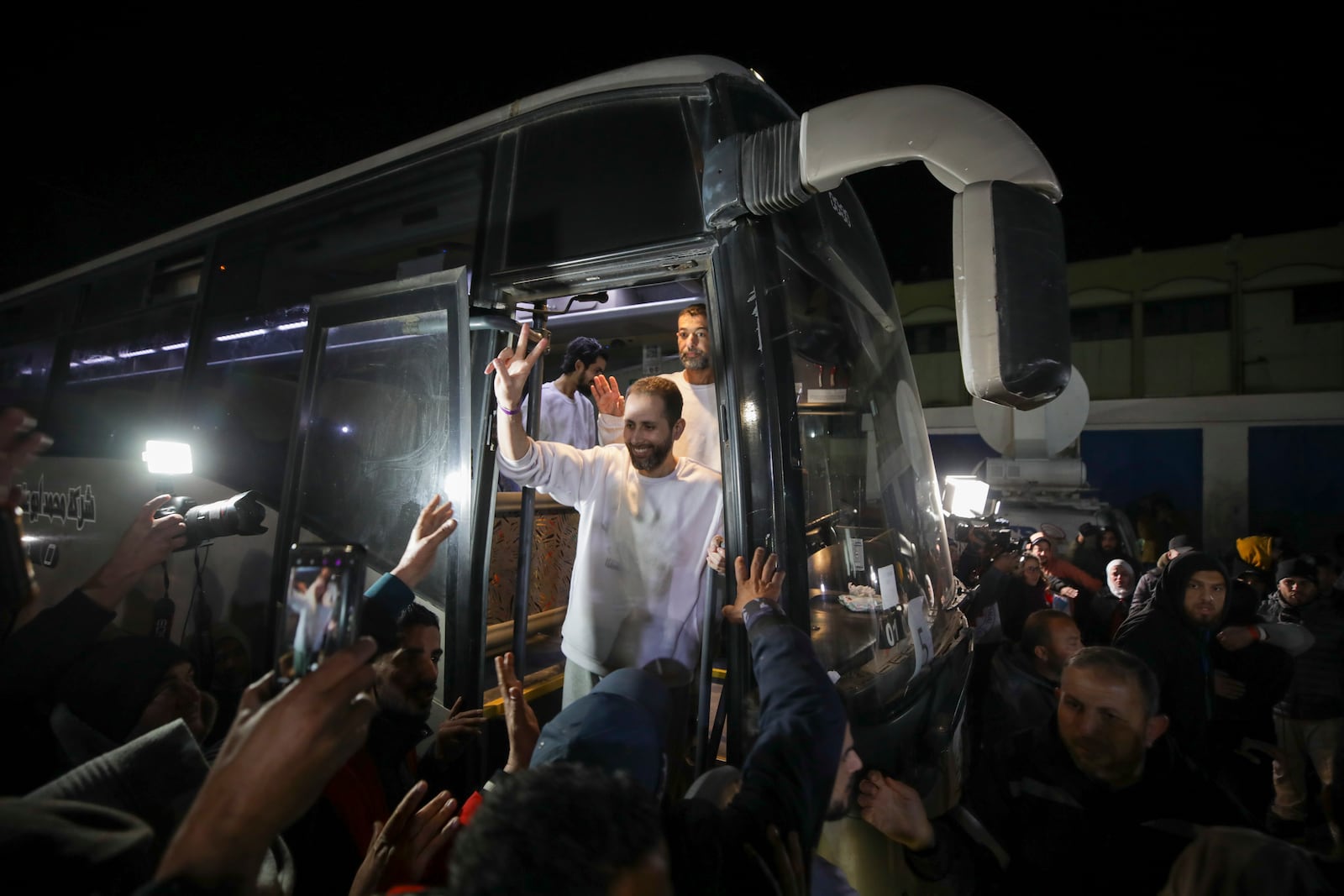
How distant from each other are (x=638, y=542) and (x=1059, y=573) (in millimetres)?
4401

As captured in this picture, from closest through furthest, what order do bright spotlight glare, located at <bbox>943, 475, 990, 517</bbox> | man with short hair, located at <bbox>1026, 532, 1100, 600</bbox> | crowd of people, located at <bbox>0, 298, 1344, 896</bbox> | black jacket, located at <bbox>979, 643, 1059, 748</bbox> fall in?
crowd of people, located at <bbox>0, 298, 1344, 896</bbox> → black jacket, located at <bbox>979, 643, 1059, 748</bbox> → man with short hair, located at <bbox>1026, 532, 1100, 600</bbox> → bright spotlight glare, located at <bbox>943, 475, 990, 517</bbox>

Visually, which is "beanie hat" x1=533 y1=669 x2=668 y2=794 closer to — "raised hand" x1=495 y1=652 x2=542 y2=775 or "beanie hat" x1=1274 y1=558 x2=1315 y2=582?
"raised hand" x1=495 y1=652 x2=542 y2=775

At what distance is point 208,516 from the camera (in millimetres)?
1462

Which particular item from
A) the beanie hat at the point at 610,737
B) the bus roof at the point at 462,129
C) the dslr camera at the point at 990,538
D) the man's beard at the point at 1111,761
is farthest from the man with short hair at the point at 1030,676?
the bus roof at the point at 462,129

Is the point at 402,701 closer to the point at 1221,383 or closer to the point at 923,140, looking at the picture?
the point at 923,140

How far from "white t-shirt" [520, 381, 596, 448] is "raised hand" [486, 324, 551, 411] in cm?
154

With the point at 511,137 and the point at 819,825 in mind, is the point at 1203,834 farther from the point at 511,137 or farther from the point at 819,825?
the point at 511,137

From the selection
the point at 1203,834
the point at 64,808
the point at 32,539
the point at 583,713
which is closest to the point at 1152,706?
the point at 1203,834

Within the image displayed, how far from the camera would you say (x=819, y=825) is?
1.40 meters

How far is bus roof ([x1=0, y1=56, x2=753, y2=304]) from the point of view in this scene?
1987mm

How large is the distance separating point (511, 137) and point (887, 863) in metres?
2.65


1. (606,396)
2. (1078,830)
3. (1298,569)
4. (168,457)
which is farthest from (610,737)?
(1298,569)

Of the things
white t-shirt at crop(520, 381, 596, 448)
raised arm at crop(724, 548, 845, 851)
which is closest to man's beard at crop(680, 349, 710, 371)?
white t-shirt at crop(520, 381, 596, 448)

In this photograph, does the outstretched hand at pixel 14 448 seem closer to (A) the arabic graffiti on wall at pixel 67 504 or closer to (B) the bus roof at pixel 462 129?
(A) the arabic graffiti on wall at pixel 67 504
